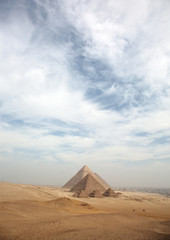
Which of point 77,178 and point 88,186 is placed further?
point 77,178

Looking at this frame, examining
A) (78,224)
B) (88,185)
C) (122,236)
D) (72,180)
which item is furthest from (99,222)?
(72,180)

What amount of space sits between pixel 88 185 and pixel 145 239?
46.2 metres

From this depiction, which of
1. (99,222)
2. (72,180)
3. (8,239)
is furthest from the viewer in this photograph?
(72,180)

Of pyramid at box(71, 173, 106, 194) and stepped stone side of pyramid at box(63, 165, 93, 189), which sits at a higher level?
stepped stone side of pyramid at box(63, 165, 93, 189)

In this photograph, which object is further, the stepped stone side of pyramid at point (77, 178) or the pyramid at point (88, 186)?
the stepped stone side of pyramid at point (77, 178)

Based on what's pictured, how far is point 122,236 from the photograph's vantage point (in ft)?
25.5

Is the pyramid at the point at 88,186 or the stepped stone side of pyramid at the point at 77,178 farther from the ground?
the stepped stone side of pyramid at the point at 77,178

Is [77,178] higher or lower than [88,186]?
higher

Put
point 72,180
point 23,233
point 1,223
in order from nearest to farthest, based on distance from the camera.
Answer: point 23,233 → point 1,223 → point 72,180

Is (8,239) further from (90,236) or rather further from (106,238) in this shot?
(106,238)

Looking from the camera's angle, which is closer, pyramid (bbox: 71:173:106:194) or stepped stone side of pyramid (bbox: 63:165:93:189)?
pyramid (bbox: 71:173:106:194)

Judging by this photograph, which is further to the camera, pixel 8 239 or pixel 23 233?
pixel 23 233

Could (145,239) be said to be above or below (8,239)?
above

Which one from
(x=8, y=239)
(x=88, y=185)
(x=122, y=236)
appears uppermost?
(x=88, y=185)
